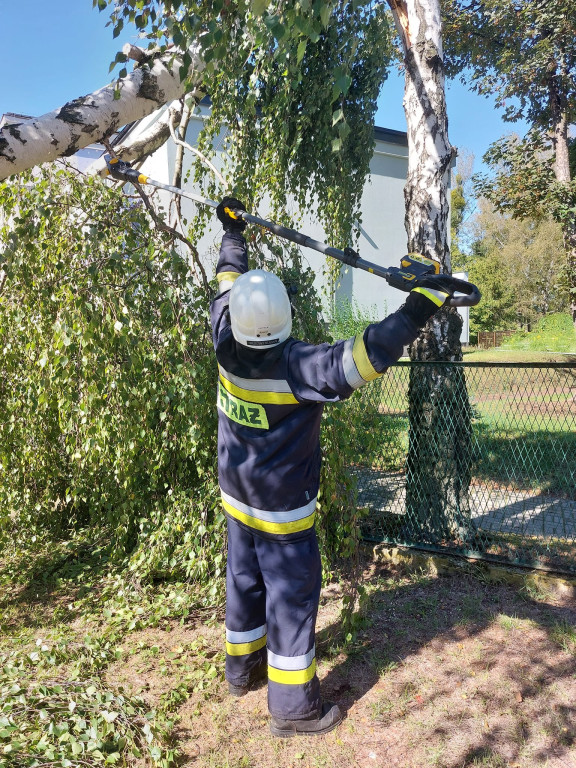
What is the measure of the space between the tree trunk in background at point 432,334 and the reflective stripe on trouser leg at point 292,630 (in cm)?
188

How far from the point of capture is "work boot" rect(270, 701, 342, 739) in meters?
2.47

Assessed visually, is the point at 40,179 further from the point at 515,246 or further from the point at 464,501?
the point at 515,246

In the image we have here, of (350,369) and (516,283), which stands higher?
(516,283)

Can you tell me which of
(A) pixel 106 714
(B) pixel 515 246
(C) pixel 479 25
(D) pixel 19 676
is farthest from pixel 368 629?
(B) pixel 515 246

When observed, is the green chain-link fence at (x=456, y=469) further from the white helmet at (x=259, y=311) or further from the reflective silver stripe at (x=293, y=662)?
the reflective silver stripe at (x=293, y=662)

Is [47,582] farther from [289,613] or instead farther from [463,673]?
[463,673]

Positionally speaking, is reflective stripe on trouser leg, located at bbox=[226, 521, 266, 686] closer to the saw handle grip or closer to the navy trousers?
the navy trousers

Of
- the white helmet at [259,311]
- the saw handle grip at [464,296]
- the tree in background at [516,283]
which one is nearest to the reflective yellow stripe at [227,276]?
the white helmet at [259,311]

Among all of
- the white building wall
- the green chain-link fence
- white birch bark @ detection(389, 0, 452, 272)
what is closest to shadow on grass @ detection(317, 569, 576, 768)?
the green chain-link fence

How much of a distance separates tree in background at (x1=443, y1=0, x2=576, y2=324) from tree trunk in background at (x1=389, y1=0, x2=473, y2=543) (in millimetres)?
8090

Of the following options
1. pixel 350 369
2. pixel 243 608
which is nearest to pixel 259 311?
pixel 350 369

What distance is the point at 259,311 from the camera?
7.56 ft

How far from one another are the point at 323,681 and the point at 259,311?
6.20 feet

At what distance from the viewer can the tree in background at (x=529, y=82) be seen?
10.6 meters
